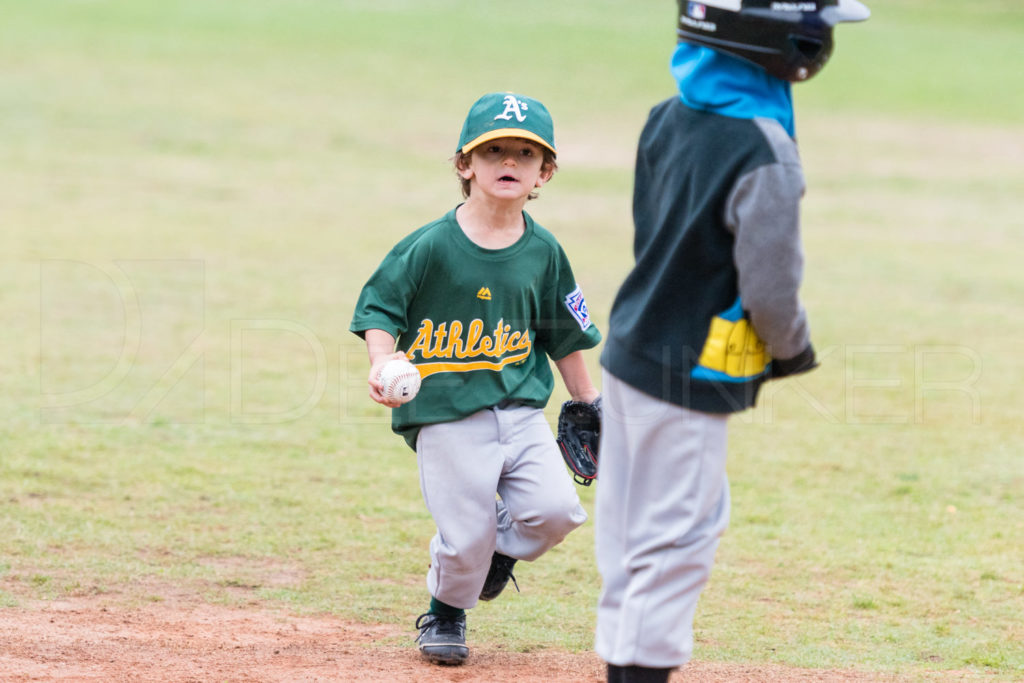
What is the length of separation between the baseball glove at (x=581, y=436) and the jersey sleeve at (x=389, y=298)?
2.17ft

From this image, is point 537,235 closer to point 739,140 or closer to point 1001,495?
point 739,140

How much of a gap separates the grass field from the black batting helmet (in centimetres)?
200

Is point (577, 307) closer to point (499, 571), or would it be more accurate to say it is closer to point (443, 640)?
point (499, 571)

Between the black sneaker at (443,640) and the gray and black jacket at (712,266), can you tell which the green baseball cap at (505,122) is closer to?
the gray and black jacket at (712,266)

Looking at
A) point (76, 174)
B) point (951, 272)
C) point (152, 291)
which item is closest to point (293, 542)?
point (152, 291)

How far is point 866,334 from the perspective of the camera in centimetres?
950

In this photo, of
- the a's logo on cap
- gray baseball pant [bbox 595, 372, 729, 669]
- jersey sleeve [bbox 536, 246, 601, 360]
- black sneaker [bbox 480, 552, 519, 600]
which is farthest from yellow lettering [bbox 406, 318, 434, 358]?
gray baseball pant [bbox 595, 372, 729, 669]

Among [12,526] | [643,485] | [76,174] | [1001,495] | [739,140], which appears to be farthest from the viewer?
[76,174]

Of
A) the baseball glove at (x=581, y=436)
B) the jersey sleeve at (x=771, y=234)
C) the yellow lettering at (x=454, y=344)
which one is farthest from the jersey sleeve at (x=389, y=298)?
the jersey sleeve at (x=771, y=234)

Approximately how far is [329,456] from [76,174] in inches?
393

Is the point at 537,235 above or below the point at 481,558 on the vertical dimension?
above

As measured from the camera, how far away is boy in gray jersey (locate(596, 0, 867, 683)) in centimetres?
269

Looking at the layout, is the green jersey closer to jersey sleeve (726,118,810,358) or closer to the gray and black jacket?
the gray and black jacket

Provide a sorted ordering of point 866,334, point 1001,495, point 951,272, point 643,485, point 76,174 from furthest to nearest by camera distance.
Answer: point 76,174 → point 951,272 → point 866,334 → point 1001,495 → point 643,485
